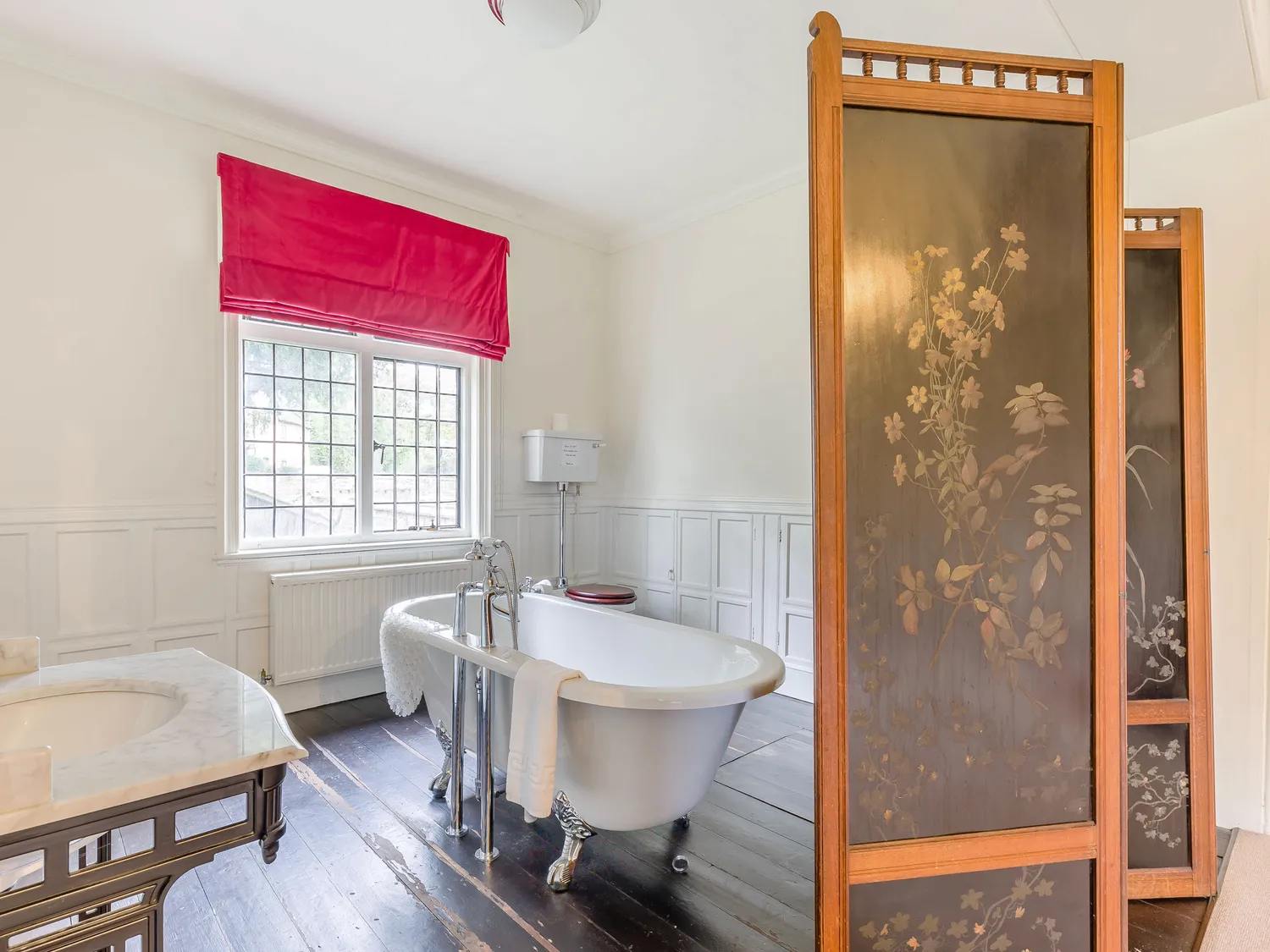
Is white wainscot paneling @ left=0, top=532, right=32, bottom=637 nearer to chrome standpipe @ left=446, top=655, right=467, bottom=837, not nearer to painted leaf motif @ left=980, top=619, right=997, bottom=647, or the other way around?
chrome standpipe @ left=446, top=655, right=467, bottom=837

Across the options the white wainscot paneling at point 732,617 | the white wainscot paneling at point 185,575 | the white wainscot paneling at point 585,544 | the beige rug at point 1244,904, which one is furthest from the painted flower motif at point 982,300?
the white wainscot paneling at point 585,544

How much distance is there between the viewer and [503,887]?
1935 millimetres

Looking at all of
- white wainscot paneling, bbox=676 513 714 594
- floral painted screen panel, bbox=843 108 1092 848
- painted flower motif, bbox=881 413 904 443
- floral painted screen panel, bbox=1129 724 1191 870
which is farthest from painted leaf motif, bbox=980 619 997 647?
white wainscot paneling, bbox=676 513 714 594

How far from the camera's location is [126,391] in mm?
2771

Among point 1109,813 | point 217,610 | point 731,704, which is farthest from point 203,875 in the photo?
point 1109,813

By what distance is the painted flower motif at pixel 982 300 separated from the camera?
1.31 m

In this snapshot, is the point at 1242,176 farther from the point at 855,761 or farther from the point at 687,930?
the point at 687,930

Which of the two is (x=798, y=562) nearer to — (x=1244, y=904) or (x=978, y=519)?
(x=1244, y=904)

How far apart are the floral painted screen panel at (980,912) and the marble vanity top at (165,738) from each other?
1094mm

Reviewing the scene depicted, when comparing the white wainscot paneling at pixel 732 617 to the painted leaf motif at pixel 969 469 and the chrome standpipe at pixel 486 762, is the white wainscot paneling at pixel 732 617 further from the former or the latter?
the painted leaf motif at pixel 969 469

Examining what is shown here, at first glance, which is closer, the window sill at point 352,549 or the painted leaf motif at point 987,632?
the painted leaf motif at point 987,632

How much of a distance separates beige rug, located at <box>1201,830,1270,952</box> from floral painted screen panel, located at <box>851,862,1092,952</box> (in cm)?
82

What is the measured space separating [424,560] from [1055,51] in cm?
366

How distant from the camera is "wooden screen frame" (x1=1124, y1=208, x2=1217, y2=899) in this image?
1946mm
